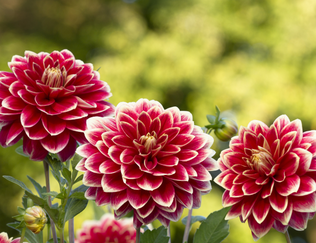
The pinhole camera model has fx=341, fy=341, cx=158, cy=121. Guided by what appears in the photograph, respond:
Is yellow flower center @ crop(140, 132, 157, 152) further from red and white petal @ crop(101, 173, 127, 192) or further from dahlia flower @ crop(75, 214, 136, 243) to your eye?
dahlia flower @ crop(75, 214, 136, 243)

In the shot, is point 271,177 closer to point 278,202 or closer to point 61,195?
point 278,202

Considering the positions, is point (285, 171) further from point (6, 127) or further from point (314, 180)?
point (6, 127)

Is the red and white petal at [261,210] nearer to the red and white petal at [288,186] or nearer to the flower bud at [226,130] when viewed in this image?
the red and white petal at [288,186]

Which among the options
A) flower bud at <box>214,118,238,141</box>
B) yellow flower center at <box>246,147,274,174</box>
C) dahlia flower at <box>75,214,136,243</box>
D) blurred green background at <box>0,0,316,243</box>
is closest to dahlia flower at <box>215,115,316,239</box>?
yellow flower center at <box>246,147,274,174</box>

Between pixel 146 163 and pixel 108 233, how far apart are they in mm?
241

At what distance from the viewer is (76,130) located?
33 cm

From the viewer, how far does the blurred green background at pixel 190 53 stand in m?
2.79

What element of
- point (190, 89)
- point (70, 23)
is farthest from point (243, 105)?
point (70, 23)

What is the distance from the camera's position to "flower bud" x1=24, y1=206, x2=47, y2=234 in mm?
331

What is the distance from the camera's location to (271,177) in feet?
1.09

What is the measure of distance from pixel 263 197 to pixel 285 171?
3cm

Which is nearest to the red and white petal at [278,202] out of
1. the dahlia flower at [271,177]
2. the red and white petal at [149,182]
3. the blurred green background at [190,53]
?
the dahlia flower at [271,177]

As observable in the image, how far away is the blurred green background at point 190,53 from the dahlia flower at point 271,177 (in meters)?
2.26

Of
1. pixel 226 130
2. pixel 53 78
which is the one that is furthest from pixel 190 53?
pixel 53 78
